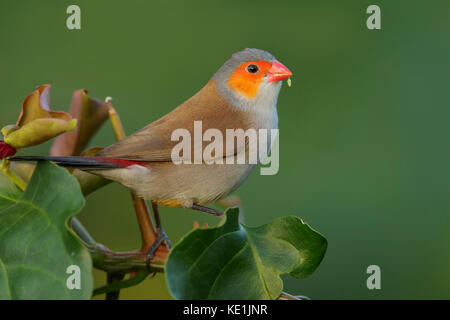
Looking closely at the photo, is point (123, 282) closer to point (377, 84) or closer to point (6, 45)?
point (377, 84)

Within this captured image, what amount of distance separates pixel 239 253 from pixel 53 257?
0.45m

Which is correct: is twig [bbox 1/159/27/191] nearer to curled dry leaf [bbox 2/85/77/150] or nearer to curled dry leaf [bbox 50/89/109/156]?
curled dry leaf [bbox 2/85/77/150]

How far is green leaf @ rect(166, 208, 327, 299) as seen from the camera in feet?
4.30

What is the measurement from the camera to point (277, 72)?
2475mm

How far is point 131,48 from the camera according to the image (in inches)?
167

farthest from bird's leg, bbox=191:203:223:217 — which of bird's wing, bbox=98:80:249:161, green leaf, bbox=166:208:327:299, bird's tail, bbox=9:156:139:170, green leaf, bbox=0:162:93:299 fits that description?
green leaf, bbox=0:162:93:299

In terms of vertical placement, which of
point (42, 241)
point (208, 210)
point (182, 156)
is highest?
point (182, 156)

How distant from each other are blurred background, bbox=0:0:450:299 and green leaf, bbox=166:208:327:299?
1.59 m

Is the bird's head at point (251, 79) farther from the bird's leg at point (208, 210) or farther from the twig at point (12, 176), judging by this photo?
the twig at point (12, 176)

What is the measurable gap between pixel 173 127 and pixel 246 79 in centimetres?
52

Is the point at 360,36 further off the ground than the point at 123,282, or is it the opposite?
the point at 360,36

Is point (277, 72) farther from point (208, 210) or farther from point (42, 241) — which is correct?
point (42, 241)

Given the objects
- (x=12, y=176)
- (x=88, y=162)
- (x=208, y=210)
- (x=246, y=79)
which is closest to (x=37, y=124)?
(x=12, y=176)
